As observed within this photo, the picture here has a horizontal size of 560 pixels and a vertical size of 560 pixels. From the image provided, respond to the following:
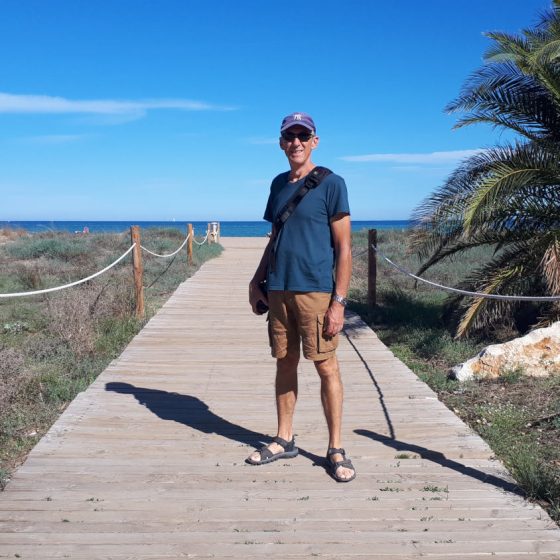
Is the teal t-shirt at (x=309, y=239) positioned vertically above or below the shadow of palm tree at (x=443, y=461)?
above

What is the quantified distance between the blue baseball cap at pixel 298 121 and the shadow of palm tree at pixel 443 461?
7.37ft

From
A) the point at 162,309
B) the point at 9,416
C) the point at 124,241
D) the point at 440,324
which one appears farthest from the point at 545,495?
the point at 124,241

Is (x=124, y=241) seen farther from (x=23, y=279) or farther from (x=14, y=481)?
(x=14, y=481)

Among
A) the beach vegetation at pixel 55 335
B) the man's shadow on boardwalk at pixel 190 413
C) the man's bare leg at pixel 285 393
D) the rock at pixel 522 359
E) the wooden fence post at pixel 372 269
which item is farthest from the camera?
the wooden fence post at pixel 372 269

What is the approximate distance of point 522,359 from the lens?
6992 millimetres

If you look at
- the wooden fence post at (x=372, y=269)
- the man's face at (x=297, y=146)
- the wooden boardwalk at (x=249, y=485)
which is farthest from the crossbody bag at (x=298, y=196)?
the wooden fence post at (x=372, y=269)

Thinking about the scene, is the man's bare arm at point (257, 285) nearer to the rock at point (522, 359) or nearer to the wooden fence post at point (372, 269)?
the rock at point (522, 359)

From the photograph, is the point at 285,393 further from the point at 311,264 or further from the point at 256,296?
the point at 311,264

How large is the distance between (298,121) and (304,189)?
42cm

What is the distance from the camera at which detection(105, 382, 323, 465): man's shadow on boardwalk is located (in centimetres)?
506

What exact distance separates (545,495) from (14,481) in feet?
10.1

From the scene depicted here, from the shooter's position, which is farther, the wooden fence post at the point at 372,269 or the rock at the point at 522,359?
the wooden fence post at the point at 372,269

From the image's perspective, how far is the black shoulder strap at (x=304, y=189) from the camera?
412cm

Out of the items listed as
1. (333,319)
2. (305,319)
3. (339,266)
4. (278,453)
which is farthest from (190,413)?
(339,266)
